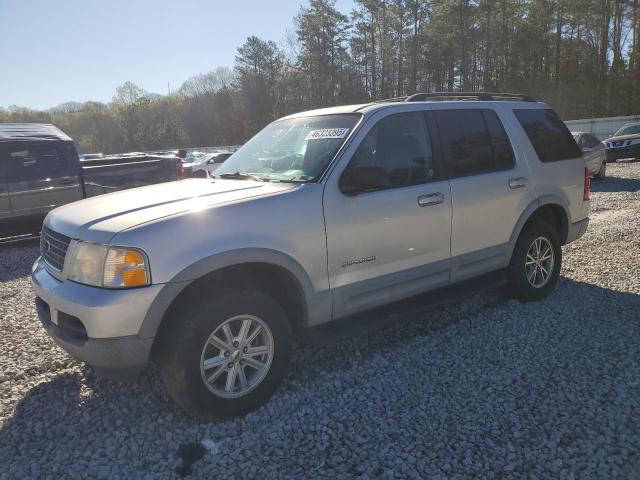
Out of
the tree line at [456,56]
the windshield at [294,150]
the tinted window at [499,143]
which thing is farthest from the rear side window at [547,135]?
the tree line at [456,56]

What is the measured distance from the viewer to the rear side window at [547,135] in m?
4.80

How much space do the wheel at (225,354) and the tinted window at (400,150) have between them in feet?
4.16

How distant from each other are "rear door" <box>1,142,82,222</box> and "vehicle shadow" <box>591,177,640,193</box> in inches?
493

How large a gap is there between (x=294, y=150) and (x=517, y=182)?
2184 millimetres

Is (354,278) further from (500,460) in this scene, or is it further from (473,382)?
(500,460)

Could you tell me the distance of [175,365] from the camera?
2.81m

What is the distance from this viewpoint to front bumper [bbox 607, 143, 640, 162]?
768 inches

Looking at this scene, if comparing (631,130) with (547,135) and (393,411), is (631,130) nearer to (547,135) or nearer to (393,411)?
(547,135)

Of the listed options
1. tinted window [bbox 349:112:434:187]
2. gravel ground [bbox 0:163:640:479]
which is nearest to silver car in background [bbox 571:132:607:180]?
gravel ground [bbox 0:163:640:479]

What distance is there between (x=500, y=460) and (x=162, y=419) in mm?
2040

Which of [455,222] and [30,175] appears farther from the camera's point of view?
[30,175]

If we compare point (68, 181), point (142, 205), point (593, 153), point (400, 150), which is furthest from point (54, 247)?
point (593, 153)

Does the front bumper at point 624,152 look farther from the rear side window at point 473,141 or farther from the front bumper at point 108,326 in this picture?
the front bumper at point 108,326

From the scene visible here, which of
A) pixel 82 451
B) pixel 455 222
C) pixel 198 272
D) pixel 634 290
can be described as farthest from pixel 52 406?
pixel 634 290
